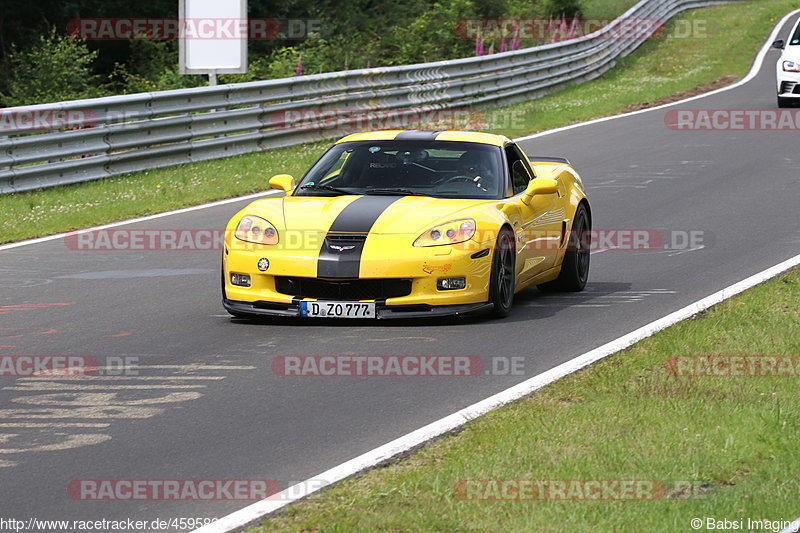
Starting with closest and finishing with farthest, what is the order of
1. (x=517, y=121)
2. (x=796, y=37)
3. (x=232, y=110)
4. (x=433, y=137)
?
1. (x=433, y=137)
2. (x=232, y=110)
3. (x=517, y=121)
4. (x=796, y=37)

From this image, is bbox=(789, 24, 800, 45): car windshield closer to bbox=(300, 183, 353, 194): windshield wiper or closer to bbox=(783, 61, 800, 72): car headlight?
bbox=(783, 61, 800, 72): car headlight

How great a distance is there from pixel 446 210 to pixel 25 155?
7888 millimetres

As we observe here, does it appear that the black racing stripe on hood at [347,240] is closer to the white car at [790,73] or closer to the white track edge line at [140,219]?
the white track edge line at [140,219]

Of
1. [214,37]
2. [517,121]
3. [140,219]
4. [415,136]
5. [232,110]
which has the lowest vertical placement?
[140,219]

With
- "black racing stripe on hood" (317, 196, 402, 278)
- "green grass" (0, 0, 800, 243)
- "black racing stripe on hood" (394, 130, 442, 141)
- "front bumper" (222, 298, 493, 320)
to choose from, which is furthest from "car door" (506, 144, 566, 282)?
"green grass" (0, 0, 800, 243)

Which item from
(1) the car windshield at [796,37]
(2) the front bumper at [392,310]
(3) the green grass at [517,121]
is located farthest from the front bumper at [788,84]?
(2) the front bumper at [392,310]

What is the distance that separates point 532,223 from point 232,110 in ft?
33.1

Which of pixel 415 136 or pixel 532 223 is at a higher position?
pixel 415 136

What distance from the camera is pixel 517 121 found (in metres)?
25.5

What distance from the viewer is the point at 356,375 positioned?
820 cm

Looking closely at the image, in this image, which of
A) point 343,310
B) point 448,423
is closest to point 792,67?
point 343,310

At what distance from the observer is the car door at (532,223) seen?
10617mm

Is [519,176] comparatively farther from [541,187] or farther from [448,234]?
[448,234]

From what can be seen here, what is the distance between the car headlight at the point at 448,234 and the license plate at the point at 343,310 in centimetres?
56
